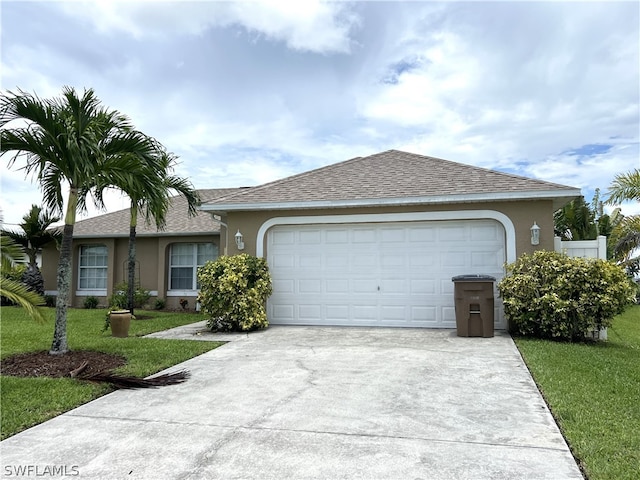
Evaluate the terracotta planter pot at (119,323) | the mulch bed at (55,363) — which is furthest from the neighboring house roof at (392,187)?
the mulch bed at (55,363)

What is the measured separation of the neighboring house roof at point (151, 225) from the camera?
16.4 meters

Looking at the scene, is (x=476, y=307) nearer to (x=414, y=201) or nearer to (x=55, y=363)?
(x=414, y=201)

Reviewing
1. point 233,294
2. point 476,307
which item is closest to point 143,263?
point 233,294

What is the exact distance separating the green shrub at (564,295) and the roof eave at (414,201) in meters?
1.30

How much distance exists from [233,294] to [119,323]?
245 cm

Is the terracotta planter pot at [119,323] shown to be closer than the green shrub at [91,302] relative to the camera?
Yes

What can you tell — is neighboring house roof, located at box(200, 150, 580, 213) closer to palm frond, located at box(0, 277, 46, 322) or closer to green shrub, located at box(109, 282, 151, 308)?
palm frond, located at box(0, 277, 46, 322)

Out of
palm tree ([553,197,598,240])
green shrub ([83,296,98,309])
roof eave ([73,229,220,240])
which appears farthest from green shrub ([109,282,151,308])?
palm tree ([553,197,598,240])

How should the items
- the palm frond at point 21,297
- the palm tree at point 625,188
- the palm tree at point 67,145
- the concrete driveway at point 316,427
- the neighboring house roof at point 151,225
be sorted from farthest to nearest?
the neighboring house roof at point 151,225 → the palm tree at point 625,188 → the palm tree at point 67,145 → the palm frond at point 21,297 → the concrete driveway at point 316,427

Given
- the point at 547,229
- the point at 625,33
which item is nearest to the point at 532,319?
the point at 547,229

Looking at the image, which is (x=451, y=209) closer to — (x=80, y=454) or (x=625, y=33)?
(x=625, y=33)

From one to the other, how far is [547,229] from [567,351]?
2.98m

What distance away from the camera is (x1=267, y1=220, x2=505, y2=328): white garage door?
10.4 meters

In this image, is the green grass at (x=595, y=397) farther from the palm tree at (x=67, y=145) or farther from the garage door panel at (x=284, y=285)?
the palm tree at (x=67, y=145)
